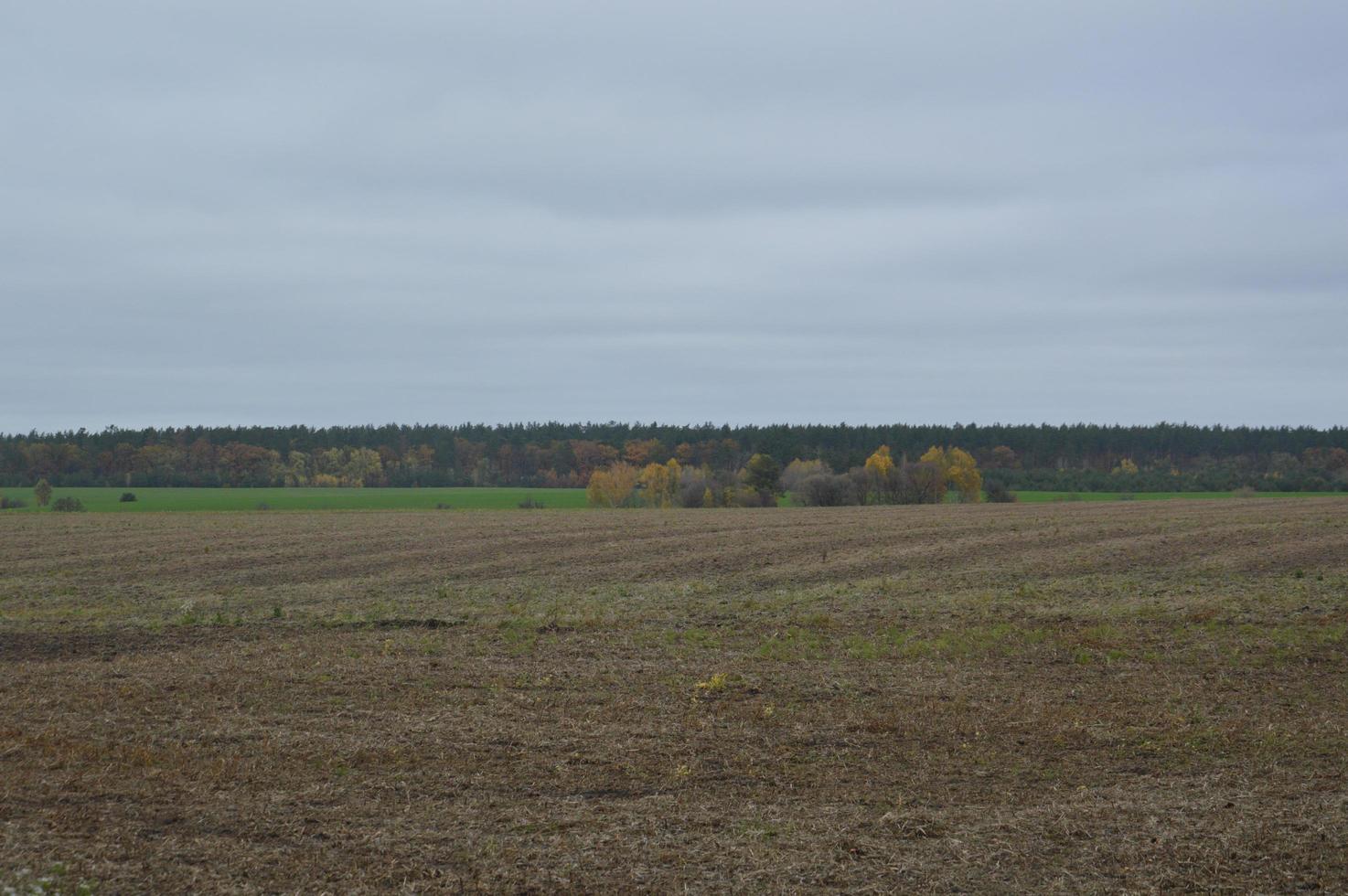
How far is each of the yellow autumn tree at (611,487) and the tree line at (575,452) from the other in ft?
70.4

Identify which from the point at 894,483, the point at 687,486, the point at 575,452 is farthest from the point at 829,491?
the point at 575,452

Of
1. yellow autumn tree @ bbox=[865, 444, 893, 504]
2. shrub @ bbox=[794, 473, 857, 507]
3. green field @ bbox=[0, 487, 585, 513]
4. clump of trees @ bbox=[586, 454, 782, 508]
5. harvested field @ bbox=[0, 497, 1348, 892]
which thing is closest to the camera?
harvested field @ bbox=[0, 497, 1348, 892]

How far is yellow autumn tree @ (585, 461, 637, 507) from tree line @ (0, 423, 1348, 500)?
2146cm

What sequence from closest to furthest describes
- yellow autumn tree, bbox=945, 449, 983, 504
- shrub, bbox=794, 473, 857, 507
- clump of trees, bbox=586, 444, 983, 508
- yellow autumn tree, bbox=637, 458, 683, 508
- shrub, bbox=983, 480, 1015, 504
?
shrub, bbox=794, 473, 857, 507, clump of trees, bbox=586, 444, 983, 508, shrub, bbox=983, 480, 1015, 504, yellow autumn tree, bbox=945, 449, 983, 504, yellow autumn tree, bbox=637, 458, 683, 508

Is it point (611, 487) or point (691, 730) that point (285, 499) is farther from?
point (691, 730)

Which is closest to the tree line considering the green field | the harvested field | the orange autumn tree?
the green field

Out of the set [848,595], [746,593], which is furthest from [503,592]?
[848,595]

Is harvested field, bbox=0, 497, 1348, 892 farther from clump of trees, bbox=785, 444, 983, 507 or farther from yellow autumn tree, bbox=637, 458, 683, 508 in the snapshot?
yellow autumn tree, bbox=637, 458, 683, 508

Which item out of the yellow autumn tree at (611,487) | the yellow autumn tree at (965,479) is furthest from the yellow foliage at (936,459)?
the yellow autumn tree at (611,487)

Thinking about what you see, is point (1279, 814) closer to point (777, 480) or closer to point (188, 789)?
point (188, 789)

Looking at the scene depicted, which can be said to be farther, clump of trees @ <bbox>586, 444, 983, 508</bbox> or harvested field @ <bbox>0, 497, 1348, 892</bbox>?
clump of trees @ <bbox>586, 444, 983, 508</bbox>

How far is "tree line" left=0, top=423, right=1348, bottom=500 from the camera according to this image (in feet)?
431

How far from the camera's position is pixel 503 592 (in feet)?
83.7

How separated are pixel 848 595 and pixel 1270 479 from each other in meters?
94.7
